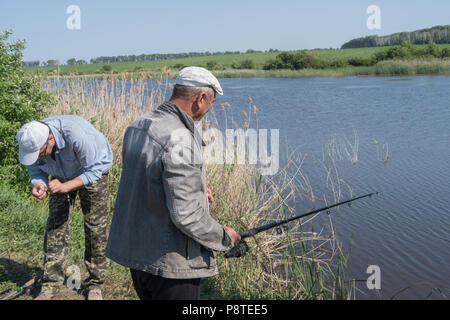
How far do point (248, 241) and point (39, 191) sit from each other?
89.6 inches

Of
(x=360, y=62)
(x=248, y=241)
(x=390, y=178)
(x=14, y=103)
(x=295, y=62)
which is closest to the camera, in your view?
(x=248, y=241)

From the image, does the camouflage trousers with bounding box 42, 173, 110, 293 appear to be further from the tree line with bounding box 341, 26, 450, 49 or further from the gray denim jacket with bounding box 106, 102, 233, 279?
the tree line with bounding box 341, 26, 450, 49

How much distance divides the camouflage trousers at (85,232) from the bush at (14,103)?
2.53m

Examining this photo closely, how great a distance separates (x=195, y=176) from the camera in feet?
6.45

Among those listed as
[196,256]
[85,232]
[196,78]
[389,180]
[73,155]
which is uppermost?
[196,78]

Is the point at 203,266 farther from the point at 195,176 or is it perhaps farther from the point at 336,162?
the point at 336,162

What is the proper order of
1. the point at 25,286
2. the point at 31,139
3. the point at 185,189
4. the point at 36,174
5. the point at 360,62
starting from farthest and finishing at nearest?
the point at 360,62
the point at 25,286
the point at 36,174
the point at 31,139
the point at 185,189

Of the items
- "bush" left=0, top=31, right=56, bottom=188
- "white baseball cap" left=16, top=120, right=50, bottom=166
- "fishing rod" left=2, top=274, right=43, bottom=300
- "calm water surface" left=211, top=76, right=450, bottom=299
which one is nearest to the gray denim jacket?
"white baseball cap" left=16, top=120, right=50, bottom=166

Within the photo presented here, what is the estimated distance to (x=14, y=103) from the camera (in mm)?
5746

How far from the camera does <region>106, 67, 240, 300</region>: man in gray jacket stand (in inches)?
77.0

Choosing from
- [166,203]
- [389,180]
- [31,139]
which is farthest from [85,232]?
[389,180]

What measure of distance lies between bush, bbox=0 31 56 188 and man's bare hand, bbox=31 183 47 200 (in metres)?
2.67

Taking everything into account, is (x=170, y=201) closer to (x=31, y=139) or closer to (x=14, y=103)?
(x=31, y=139)

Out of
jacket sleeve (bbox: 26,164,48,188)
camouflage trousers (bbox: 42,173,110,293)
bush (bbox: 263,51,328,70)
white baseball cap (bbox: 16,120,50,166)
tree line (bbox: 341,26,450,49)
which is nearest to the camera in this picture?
white baseball cap (bbox: 16,120,50,166)
